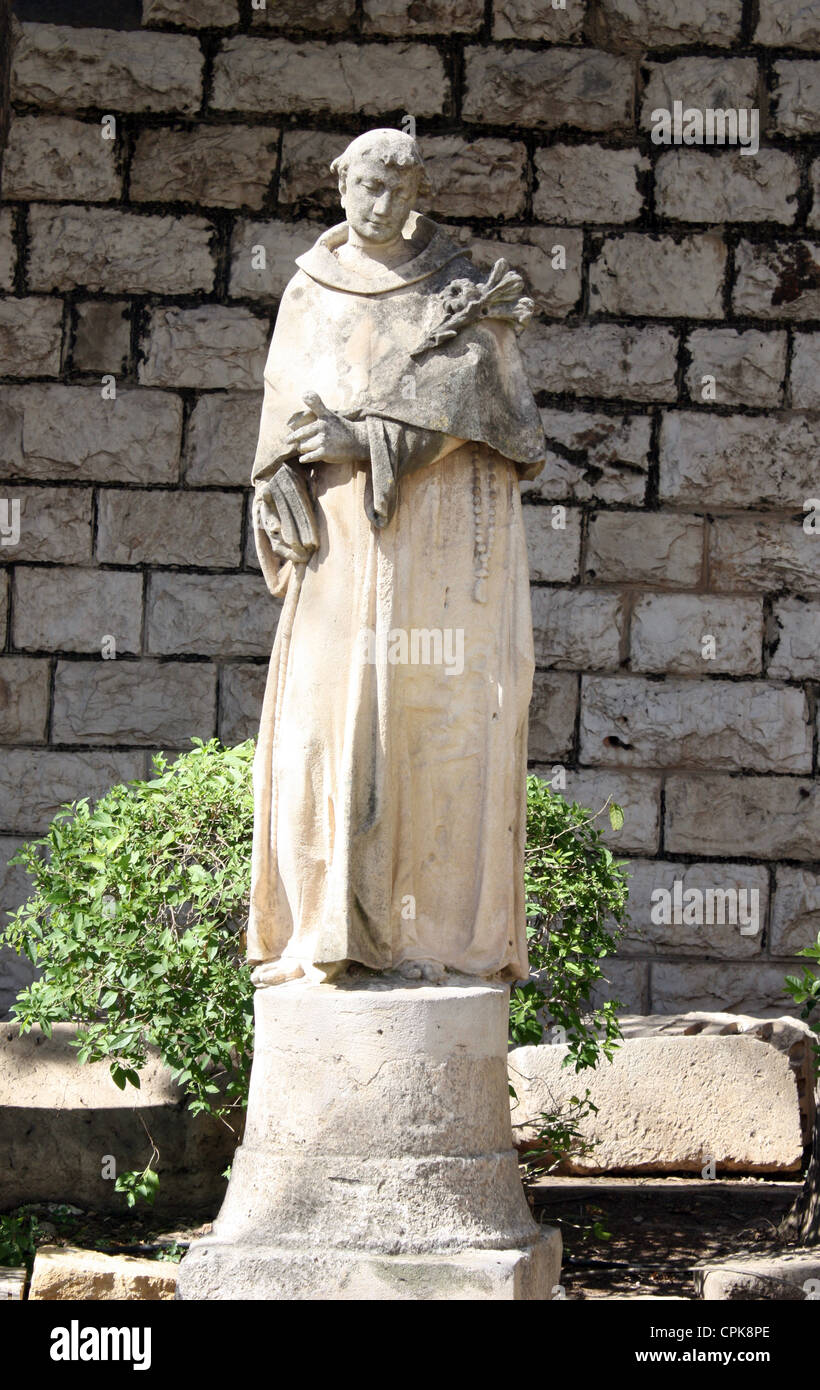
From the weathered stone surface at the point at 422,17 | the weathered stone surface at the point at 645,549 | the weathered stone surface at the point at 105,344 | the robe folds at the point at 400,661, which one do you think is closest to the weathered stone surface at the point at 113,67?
the weathered stone surface at the point at 422,17

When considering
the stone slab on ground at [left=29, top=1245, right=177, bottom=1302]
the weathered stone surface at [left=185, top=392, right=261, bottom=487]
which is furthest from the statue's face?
the weathered stone surface at [left=185, top=392, right=261, bottom=487]

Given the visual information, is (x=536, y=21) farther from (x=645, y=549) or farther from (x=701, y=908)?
(x=701, y=908)

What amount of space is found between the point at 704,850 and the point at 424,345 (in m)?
3.75

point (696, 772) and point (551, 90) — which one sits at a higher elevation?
point (551, 90)

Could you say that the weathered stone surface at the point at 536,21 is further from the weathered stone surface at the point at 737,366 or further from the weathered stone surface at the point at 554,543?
the weathered stone surface at the point at 554,543

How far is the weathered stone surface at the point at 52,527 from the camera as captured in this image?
26.2 feet

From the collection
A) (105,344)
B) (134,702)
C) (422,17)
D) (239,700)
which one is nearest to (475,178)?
(422,17)

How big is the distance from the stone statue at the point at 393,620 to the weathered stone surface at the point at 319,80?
3451 mm

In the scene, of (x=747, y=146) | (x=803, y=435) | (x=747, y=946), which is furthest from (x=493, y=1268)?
(x=747, y=146)

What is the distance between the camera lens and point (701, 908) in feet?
25.9

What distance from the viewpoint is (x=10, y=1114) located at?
6043mm

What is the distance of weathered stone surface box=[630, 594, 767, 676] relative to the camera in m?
8.02

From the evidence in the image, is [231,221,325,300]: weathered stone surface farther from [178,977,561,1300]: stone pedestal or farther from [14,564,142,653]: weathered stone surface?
[178,977,561,1300]: stone pedestal

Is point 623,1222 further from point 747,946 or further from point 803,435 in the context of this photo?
point 803,435
